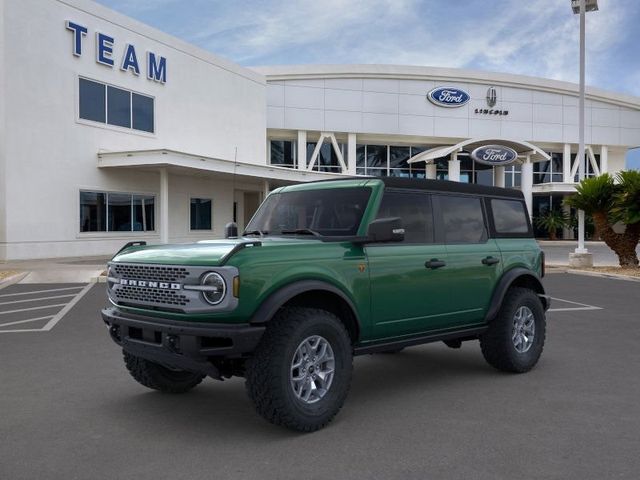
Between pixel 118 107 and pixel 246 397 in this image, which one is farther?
pixel 118 107

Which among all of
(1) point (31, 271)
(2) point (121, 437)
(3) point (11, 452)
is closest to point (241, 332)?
(2) point (121, 437)

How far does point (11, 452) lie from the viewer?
4.00 meters

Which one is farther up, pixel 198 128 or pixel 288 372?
pixel 198 128

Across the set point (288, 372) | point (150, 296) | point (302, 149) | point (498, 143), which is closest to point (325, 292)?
point (288, 372)

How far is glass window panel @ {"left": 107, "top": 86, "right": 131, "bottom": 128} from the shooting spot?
23500 millimetres

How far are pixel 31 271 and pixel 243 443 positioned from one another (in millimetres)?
14819

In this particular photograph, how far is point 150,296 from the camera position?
14.8 ft

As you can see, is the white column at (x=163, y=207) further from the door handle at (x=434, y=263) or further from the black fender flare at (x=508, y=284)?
the door handle at (x=434, y=263)

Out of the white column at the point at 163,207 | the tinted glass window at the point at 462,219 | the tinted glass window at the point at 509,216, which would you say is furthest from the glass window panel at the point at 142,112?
the tinted glass window at the point at 462,219

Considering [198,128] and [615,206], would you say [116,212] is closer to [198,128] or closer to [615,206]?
[198,128]

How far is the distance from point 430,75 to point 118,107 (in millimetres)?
23143

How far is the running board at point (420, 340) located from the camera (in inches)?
194

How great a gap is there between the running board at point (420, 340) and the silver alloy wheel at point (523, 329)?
48 cm

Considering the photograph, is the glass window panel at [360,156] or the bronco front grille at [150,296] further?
the glass window panel at [360,156]
